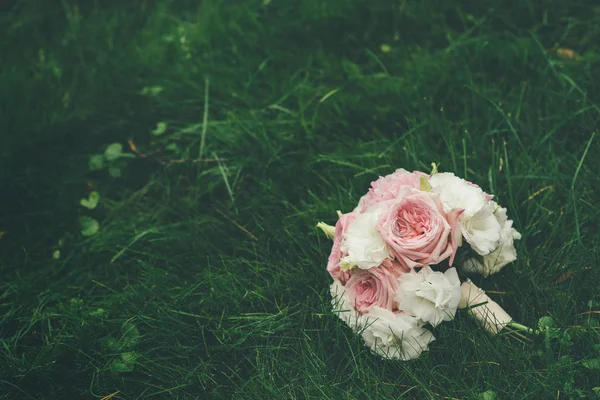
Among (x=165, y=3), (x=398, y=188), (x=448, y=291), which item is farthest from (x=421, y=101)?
(x=165, y=3)

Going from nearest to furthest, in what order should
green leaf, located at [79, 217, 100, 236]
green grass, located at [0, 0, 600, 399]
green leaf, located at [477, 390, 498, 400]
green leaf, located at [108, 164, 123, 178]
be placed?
green leaf, located at [477, 390, 498, 400]
green grass, located at [0, 0, 600, 399]
green leaf, located at [79, 217, 100, 236]
green leaf, located at [108, 164, 123, 178]

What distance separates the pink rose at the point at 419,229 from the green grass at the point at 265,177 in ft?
0.77

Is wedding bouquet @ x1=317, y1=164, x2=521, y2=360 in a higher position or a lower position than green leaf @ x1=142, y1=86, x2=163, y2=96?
higher

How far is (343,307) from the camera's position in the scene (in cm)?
169

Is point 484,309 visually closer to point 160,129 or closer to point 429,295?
point 429,295

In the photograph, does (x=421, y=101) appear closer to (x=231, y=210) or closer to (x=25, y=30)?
(x=231, y=210)

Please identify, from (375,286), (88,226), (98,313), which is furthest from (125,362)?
(375,286)

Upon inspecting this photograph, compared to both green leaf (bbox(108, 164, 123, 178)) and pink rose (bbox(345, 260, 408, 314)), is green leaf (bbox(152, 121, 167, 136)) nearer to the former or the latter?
green leaf (bbox(108, 164, 123, 178))

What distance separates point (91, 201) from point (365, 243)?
1.17 m

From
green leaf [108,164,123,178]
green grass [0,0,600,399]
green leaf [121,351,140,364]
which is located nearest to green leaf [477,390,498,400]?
green grass [0,0,600,399]

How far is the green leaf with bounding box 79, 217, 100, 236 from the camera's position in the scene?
2232mm

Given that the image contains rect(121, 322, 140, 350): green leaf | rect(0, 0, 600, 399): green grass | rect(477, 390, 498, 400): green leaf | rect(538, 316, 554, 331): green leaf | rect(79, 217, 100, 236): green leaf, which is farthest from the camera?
rect(79, 217, 100, 236): green leaf

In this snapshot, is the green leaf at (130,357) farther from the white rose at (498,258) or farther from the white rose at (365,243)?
the white rose at (498,258)

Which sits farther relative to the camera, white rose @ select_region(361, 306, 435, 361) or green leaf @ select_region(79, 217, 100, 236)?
green leaf @ select_region(79, 217, 100, 236)
